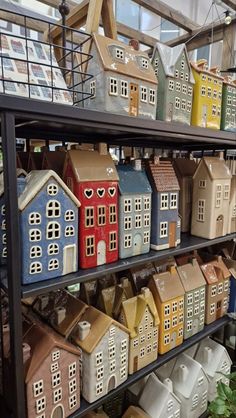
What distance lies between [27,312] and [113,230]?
1.46ft

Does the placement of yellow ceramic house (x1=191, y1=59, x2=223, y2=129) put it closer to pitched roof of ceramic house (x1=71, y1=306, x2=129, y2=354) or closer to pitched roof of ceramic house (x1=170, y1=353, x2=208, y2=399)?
pitched roof of ceramic house (x1=71, y1=306, x2=129, y2=354)

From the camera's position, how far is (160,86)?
40.8 inches

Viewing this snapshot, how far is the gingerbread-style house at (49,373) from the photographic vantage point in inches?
31.5

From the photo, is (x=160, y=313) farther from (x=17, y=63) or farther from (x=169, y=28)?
(x=169, y=28)

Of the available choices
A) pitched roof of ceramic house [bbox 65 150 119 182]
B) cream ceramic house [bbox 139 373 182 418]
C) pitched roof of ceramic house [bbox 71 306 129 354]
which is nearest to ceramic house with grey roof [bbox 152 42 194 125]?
pitched roof of ceramic house [bbox 65 150 119 182]

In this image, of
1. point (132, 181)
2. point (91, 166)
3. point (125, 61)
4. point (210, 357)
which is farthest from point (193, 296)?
point (125, 61)

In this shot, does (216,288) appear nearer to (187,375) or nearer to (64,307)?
(187,375)

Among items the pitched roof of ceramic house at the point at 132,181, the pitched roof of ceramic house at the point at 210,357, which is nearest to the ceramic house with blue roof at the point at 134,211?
the pitched roof of ceramic house at the point at 132,181

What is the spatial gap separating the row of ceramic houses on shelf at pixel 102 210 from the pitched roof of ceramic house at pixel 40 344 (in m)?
0.21

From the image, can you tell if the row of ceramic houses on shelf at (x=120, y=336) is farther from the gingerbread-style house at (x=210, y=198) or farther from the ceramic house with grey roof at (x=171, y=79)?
the ceramic house with grey roof at (x=171, y=79)

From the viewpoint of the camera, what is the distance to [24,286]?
751 mm

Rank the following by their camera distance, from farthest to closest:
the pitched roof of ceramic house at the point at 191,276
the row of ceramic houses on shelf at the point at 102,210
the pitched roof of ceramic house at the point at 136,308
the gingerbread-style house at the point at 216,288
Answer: the gingerbread-style house at the point at 216,288, the pitched roof of ceramic house at the point at 191,276, the pitched roof of ceramic house at the point at 136,308, the row of ceramic houses on shelf at the point at 102,210

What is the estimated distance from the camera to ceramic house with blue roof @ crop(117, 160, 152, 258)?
979mm

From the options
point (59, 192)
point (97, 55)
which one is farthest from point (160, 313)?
point (97, 55)
